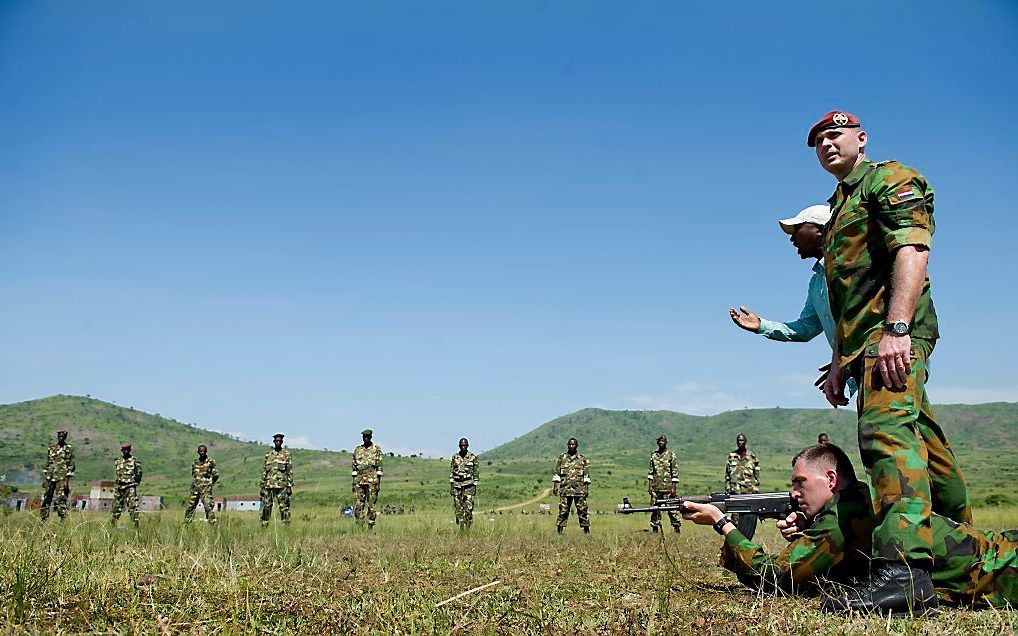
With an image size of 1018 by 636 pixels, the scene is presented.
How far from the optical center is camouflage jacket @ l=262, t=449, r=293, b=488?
1875 centimetres

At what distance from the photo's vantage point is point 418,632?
251cm

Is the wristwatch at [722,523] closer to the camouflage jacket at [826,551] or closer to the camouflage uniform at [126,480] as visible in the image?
the camouflage jacket at [826,551]

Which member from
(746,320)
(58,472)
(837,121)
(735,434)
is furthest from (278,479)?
(735,434)

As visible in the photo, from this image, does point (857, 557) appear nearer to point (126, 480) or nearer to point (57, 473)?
point (126, 480)

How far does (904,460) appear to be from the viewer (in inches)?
128

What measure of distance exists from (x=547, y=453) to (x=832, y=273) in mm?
172317

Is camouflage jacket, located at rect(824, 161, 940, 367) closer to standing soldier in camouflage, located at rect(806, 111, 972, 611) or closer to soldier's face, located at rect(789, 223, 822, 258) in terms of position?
standing soldier in camouflage, located at rect(806, 111, 972, 611)

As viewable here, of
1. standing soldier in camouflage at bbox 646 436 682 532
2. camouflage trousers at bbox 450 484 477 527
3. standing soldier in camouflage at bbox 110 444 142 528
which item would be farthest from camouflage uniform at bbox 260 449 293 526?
standing soldier in camouflage at bbox 646 436 682 532

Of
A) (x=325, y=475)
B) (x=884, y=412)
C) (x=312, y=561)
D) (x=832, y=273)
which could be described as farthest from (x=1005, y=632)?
(x=325, y=475)

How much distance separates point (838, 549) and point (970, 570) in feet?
1.87

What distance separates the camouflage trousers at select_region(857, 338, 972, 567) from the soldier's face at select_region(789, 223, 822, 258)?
3.58 feet

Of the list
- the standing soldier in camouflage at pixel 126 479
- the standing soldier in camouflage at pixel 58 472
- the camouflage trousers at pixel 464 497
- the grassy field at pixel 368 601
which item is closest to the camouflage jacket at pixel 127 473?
the standing soldier in camouflage at pixel 126 479

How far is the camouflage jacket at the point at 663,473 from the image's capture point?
1734 centimetres

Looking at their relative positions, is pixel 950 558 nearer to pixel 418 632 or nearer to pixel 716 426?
pixel 418 632
